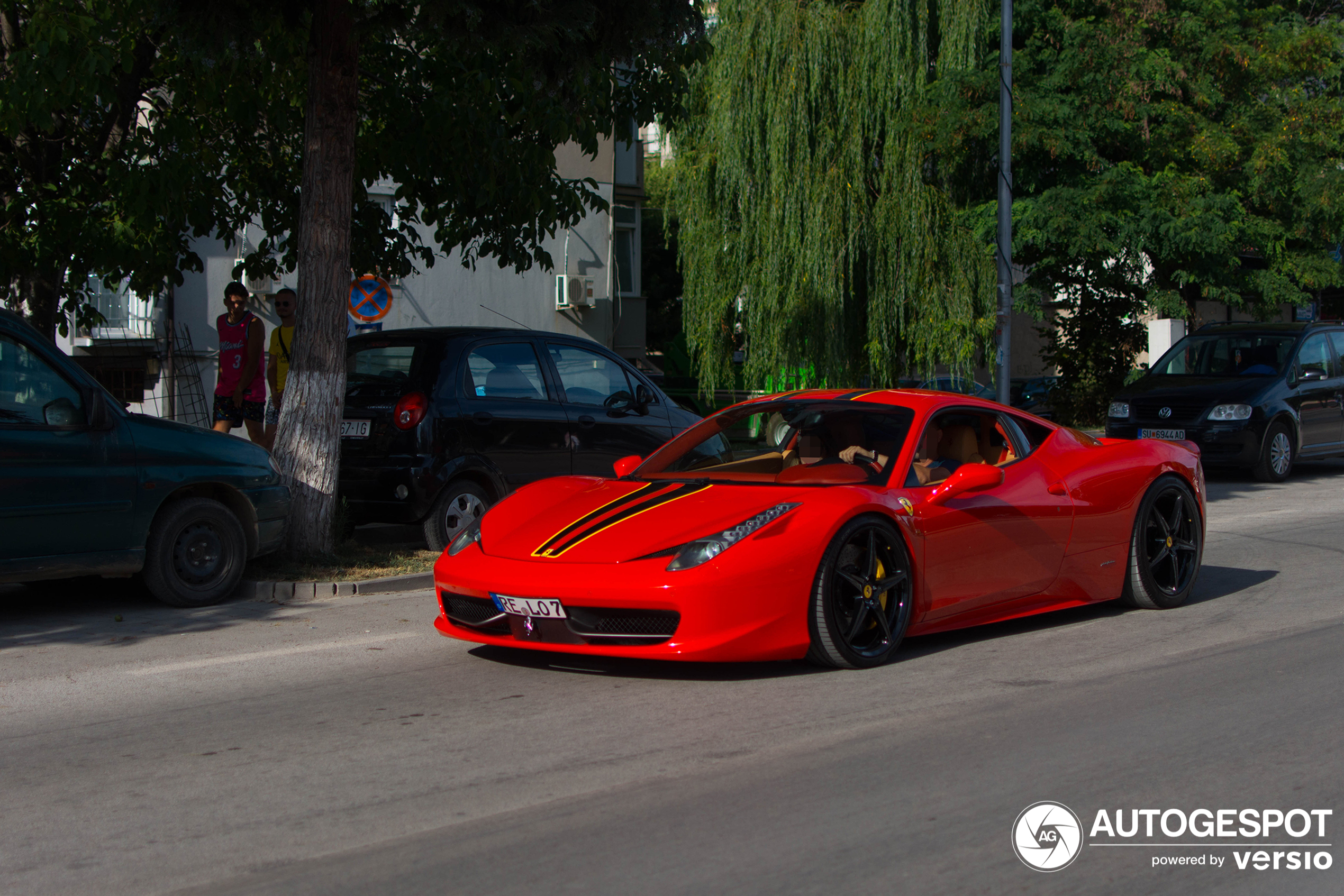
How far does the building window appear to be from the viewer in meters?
29.1

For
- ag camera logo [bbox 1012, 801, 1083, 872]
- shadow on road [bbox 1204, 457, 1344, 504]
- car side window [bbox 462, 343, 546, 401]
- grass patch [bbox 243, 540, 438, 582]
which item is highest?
car side window [bbox 462, 343, 546, 401]

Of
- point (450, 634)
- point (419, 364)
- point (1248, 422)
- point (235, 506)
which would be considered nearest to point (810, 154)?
point (1248, 422)

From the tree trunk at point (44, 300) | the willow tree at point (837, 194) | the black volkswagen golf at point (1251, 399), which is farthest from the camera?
the willow tree at point (837, 194)

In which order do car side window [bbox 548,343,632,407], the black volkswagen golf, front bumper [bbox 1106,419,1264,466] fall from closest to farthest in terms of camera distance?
car side window [bbox 548,343,632,407]
front bumper [bbox 1106,419,1264,466]
the black volkswagen golf

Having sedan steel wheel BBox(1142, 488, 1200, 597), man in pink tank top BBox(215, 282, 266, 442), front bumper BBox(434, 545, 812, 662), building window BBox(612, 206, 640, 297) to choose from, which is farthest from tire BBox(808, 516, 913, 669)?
building window BBox(612, 206, 640, 297)

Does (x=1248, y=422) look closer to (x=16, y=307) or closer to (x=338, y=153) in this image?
(x=338, y=153)

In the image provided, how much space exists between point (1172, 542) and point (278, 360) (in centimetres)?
854

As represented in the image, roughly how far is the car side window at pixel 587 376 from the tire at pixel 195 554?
309cm

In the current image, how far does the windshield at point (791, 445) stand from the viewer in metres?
6.59

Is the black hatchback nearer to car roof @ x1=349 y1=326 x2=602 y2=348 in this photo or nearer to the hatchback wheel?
car roof @ x1=349 y1=326 x2=602 y2=348

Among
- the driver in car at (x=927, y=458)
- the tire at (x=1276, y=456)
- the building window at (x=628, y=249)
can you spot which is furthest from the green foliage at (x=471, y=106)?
the building window at (x=628, y=249)

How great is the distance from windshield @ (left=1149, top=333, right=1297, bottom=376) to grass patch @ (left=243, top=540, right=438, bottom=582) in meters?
11.8

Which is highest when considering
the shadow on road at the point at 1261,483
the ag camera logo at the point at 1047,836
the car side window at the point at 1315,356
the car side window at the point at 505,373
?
the car side window at the point at 1315,356

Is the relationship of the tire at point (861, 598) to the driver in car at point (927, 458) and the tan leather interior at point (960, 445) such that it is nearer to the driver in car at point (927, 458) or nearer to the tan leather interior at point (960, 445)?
the driver in car at point (927, 458)
